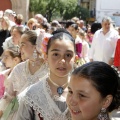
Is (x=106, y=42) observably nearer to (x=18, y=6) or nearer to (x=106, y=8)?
(x=18, y=6)

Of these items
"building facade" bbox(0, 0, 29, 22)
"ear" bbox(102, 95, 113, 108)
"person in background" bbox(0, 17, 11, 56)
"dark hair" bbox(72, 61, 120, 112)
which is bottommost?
"building facade" bbox(0, 0, 29, 22)

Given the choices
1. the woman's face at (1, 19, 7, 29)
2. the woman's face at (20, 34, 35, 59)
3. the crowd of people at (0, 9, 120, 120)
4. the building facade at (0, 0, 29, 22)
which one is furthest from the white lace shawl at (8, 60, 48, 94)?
the building facade at (0, 0, 29, 22)

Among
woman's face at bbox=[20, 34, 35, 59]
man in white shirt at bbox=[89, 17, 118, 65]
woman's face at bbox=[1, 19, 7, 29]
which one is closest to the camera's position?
woman's face at bbox=[20, 34, 35, 59]

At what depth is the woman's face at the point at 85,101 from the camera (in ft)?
6.51

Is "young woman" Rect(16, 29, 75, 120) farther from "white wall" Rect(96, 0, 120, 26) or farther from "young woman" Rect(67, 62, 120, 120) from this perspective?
"white wall" Rect(96, 0, 120, 26)

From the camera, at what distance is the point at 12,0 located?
3148cm

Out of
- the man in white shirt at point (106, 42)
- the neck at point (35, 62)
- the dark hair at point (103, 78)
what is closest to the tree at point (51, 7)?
the man in white shirt at point (106, 42)

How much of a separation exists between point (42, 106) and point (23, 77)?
934 millimetres

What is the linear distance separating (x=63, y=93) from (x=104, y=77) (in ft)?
2.26

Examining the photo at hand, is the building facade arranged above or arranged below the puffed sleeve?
below

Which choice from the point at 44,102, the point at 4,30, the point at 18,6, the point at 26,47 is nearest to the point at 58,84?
the point at 44,102

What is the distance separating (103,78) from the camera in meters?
2.04

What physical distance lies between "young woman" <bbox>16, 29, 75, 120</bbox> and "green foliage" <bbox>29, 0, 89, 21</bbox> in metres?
35.3

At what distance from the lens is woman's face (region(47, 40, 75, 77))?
2.64 metres
